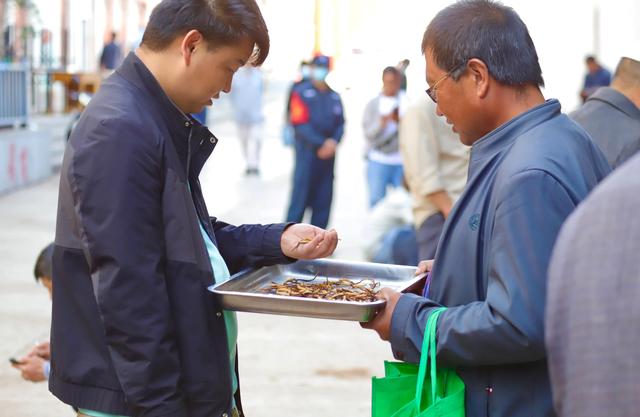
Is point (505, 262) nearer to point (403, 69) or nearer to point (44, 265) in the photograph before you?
point (44, 265)

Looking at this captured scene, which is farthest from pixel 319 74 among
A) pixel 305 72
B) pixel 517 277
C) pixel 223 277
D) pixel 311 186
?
pixel 517 277

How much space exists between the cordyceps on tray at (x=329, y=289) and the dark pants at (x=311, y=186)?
7204 mm

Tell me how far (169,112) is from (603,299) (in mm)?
1674

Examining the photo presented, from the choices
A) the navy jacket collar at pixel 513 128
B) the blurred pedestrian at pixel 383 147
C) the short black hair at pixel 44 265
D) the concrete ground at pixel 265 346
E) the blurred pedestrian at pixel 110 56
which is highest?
the navy jacket collar at pixel 513 128

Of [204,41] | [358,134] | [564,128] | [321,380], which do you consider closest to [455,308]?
[564,128]

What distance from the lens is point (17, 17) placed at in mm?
23203

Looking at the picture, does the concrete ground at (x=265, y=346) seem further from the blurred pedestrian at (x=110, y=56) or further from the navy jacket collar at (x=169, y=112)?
the blurred pedestrian at (x=110, y=56)

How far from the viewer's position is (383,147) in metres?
10.8

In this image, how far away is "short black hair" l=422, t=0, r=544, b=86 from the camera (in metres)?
2.47

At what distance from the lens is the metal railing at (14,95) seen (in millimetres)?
14922

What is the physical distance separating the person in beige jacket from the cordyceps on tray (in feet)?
9.42

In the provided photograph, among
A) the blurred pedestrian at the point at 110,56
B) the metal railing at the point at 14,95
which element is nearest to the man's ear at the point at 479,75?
the metal railing at the point at 14,95

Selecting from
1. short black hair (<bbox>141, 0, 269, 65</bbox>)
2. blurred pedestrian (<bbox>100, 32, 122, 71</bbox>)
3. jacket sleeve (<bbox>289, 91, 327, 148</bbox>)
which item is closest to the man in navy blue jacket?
short black hair (<bbox>141, 0, 269, 65</bbox>)

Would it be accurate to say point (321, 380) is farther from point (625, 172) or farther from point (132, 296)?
point (625, 172)
